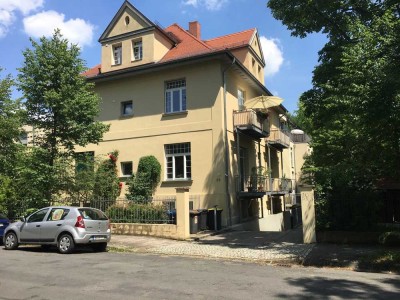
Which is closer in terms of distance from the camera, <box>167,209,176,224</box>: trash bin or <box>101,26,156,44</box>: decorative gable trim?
<box>167,209,176,224</box>: trash bin

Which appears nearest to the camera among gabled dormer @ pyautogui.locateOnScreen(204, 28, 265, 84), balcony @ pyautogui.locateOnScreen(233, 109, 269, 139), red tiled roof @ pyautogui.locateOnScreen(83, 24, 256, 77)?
balcony @ pyautogui.locateOnScreen(233, 109, 269, 139)

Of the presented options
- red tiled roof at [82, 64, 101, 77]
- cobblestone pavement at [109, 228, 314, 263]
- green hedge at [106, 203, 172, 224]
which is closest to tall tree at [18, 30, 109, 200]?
green hedge at [106, 203, 172, 224]

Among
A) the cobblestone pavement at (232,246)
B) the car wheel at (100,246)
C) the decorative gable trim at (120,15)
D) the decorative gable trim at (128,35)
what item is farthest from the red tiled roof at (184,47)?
the car wheel at (100,246)

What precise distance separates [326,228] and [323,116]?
6.10m

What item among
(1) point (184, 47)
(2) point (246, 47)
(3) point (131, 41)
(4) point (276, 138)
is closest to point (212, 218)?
(1) point (184, 47)

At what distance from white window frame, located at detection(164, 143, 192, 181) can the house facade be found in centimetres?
6

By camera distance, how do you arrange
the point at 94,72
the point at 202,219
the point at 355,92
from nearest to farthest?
the point at 355,92
the point at 202,219
the point at 94,72

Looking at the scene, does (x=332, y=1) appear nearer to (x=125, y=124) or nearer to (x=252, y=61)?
(x=252, y=61)

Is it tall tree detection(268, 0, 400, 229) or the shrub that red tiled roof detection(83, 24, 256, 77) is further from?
the shrub

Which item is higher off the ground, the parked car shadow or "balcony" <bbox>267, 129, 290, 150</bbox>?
"balcony" <bbox>267, 129, 290, 150</bbox>

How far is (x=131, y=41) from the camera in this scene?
947 inches

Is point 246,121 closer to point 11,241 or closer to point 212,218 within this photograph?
point 212,218

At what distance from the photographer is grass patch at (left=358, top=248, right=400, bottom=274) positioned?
1003 cm

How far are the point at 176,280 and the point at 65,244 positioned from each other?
599cm
